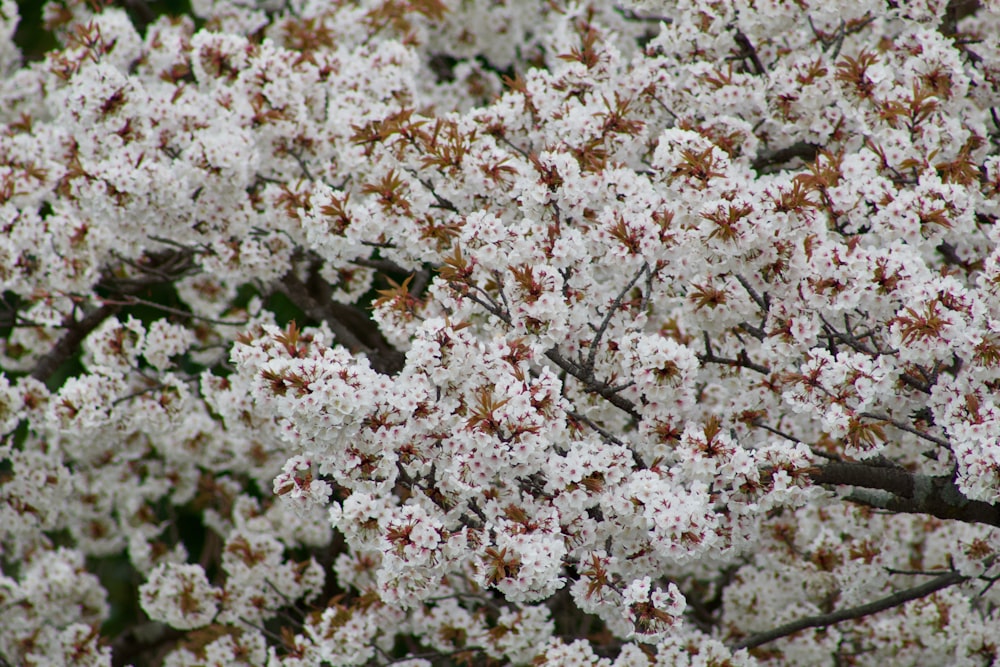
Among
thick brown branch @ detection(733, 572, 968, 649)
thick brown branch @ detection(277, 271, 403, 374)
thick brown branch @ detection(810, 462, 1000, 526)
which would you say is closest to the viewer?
thick brown branch @ detection(810, 462, 1000, 526)

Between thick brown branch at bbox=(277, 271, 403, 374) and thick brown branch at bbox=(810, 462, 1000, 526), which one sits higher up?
thick brown branch at bbox=(277, 271, 403, 374)

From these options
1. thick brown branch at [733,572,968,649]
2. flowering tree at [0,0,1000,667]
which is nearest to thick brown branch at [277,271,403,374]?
flowering tree at [0,0,1000,667]

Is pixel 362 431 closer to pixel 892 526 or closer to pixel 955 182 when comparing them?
pixel 955 182

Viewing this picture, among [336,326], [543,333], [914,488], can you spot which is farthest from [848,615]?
[336,326]

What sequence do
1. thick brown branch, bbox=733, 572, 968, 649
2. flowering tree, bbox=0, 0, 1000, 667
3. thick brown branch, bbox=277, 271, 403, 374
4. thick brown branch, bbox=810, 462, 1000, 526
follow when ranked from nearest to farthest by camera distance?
flowering tree, bbox=0, 0, 1000, 667, thick brown branch, bbox=810, 462, 1000, 526, thick brown branch, bbox=733, 572, 968, 649, thick brown branch, bbox=277, 271, 403, 374

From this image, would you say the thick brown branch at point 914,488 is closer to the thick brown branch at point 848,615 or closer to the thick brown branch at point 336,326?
the thick brown branch at point 848,615

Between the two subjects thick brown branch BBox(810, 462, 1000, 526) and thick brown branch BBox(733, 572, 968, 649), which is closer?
thick brown branch BBox(810, 462, 1000, 526)

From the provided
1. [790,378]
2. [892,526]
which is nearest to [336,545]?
[892,526]

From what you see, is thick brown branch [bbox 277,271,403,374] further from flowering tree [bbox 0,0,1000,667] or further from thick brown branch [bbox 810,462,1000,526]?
thick brown branch [bbox 810,462,1000,526]
